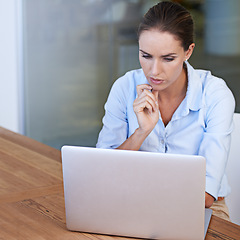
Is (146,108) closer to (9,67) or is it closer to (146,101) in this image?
(146,101)

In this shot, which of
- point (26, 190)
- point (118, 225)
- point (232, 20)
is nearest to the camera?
point (118, 225)

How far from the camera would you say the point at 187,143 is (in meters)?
1.95

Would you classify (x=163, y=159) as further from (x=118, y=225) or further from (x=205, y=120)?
(x=205, y=120)

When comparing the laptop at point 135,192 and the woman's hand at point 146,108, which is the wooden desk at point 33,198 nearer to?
the laptop at point 135,192

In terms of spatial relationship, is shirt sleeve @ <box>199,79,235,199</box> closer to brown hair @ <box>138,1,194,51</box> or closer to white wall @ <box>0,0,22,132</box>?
brown hair @ <box>138,1,194,51</box>

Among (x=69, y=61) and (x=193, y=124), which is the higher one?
(x=193, y=124)

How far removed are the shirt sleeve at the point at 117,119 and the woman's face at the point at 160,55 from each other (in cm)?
23

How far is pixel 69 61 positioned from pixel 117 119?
78.8 inches

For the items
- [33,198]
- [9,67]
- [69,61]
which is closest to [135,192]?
[33,198]

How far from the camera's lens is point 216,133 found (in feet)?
5.99

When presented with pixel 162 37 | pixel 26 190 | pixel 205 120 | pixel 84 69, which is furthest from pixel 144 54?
pixel 84 69

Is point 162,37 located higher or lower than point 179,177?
higher

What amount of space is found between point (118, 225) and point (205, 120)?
Result: 30.0 inches

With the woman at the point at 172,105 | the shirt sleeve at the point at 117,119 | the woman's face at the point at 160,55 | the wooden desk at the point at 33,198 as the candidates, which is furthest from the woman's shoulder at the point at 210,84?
the wooden desk at the point at 33,198
